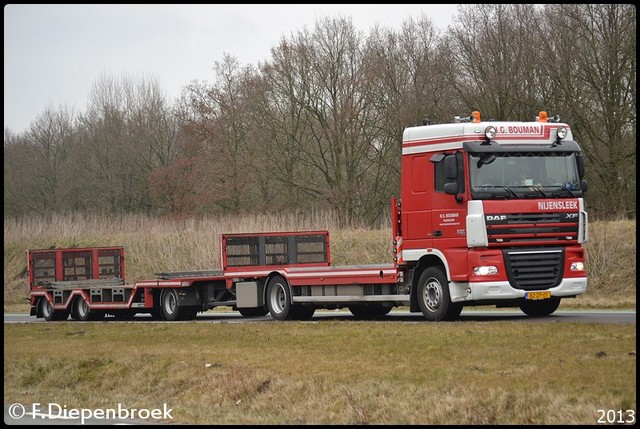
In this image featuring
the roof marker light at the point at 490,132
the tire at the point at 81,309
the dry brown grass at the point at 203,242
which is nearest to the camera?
the roof marker light at the point at 490,132

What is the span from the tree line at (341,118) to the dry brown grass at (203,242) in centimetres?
451

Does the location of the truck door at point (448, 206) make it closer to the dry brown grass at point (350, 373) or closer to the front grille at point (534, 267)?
the front grille at point (534, 267)

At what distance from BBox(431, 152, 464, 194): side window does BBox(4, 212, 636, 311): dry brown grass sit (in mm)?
7313

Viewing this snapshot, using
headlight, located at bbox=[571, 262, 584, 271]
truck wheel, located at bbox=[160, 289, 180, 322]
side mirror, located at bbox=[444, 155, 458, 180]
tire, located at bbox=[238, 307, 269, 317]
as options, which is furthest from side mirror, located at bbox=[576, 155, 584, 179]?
truck wheel, located at bbox=[160, 289, 180, 322]

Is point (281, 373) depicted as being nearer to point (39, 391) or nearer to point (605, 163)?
point (39, 391)

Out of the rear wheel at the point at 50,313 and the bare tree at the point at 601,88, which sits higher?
the bare tree at the point at 601,88

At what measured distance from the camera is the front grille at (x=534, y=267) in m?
18.9

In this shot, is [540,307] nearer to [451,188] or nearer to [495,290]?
[495,290]

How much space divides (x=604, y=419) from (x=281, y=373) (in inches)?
202

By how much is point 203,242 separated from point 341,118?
41.6 feet

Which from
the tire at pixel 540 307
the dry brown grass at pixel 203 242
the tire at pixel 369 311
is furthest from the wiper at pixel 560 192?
the dry brown grass at pixel 203 242

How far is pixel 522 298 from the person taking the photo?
751 inches

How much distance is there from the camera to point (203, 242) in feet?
127

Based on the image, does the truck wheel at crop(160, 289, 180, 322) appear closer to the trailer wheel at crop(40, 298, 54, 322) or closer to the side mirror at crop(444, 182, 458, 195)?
the trailer wheel at crop(40, 298, 54, 322)
